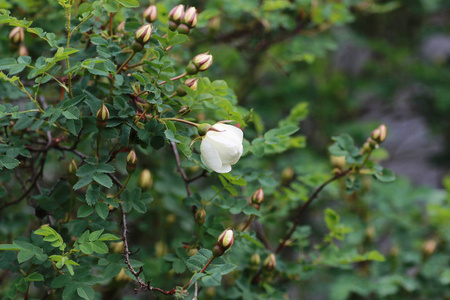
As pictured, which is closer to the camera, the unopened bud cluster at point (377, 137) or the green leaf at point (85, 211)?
the green leaf at point (85, 211)

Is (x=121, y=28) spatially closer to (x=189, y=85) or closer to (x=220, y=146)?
(x=189, y=85)

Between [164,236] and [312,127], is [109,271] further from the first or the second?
[312,127]

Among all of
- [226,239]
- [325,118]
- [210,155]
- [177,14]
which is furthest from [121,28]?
[325,118]

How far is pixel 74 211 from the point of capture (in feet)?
3.77

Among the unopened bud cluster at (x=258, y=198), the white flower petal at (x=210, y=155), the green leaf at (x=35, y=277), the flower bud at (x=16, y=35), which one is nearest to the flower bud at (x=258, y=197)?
the unopened bud cluster at (x=258, y=198)

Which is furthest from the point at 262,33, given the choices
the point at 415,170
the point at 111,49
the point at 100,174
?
the point at 415,170

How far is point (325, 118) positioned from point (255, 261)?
134 cm

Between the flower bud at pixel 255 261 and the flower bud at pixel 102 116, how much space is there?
506mm

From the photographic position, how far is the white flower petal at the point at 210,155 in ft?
2.70

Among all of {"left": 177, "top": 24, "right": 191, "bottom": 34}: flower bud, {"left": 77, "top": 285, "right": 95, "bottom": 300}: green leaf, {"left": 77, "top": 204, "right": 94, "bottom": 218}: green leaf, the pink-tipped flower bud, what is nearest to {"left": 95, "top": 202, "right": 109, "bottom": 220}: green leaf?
{"left": 77, "top": 204, "right": 94, "bottom": 218}: green leaf

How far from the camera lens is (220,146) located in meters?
0.82

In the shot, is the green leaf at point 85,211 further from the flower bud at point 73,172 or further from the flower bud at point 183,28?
the flower bud at point 183,28

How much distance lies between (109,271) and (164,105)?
13.1 inches

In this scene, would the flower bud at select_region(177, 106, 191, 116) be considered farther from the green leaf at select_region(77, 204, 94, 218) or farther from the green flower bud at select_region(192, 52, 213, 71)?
the green leaf at select_region(77, 204, 94, 218)
